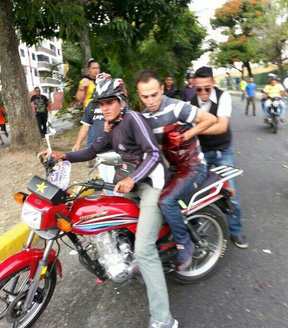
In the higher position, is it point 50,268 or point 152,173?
point 152,173

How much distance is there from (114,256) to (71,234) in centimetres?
39

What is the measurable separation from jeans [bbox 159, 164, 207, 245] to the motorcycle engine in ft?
1.34

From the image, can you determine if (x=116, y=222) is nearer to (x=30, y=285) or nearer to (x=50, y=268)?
(x=50, y=268)

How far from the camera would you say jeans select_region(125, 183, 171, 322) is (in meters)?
2.27

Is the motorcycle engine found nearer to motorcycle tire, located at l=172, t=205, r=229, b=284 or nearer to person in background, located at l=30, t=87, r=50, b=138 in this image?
motorcycle tire, located at l=172, t=205, r=229, b=284

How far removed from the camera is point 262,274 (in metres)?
2.93

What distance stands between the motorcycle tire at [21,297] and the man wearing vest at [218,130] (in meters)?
1.93

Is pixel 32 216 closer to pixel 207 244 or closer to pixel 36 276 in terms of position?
pixel 36 276

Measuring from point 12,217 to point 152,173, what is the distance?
2.67 m

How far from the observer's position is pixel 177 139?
2551 millimetres

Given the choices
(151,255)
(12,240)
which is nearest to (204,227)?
(151,255)

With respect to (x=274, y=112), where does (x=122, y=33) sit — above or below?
above

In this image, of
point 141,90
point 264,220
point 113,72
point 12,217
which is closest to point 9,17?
point 113,72

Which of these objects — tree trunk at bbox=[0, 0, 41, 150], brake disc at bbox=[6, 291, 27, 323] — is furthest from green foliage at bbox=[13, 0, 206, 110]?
brake disc at bbox=[6, 291, 27, 323]
